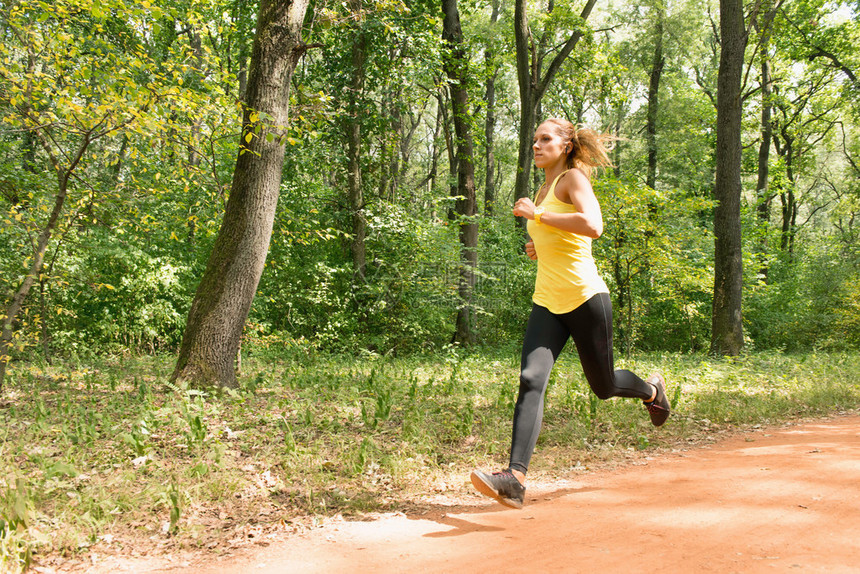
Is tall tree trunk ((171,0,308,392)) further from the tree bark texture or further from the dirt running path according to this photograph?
the tree bark texture

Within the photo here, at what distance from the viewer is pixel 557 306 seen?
11.9ft

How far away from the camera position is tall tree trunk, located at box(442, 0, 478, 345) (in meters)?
13.3

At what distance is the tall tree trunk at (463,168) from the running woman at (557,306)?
30.6 feet

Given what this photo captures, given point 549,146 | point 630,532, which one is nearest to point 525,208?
point 549,146

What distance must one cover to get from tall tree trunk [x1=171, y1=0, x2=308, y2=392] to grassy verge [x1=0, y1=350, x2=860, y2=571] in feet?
1.52

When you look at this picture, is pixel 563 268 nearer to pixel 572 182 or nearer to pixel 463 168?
pixel 572 182

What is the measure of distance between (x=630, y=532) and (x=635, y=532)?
27 mm

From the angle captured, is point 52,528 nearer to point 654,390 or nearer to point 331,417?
point 331,417

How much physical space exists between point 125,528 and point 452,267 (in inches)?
413

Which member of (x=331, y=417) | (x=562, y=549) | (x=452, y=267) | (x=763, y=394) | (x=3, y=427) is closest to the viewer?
(x=562, y=549)

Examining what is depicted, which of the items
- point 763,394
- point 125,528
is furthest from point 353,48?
point 125,528

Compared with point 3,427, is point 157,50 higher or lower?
higher

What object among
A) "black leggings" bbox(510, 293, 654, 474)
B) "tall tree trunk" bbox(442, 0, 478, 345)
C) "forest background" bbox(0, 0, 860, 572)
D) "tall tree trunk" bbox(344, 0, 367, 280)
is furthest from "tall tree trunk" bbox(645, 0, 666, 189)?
"black leggings" bbox(510, 293, 654, 474)

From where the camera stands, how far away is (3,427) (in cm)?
495
